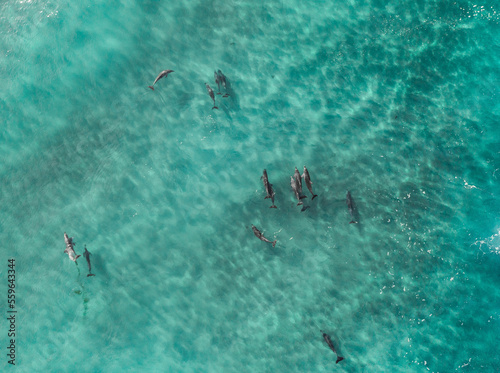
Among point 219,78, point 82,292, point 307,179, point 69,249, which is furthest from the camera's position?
point 82,292

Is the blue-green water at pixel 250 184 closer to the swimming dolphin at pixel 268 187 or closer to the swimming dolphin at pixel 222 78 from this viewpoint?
the swimming dolphin at pixel 222 78

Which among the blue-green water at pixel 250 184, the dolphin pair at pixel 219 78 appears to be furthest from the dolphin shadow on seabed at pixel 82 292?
the dolphin pair at pixel 219 78

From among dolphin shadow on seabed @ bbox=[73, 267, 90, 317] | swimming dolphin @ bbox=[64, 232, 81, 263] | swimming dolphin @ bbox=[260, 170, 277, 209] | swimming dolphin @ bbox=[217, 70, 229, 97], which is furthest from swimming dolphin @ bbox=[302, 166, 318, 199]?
dolphin shadow on seabed @ bbox=[73, 267, 90, 317]

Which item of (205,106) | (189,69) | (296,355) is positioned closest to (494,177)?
(296,355)

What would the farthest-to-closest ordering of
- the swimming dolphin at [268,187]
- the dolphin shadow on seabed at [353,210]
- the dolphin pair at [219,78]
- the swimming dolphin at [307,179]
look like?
the dolphin pair at [219,78] → the dolphin shadow on seabed at [353,210] → the swimming dolphin at [268,187] → the swimming dolphin at [307,179]

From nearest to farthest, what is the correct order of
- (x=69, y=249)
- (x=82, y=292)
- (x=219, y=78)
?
(x=69, y=249) < (x=219, y=78) < (x=82, y=292)

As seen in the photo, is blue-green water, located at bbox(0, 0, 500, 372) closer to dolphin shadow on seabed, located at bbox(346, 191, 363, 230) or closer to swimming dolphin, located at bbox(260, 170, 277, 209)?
dolphin shadow on seabed, located at bbox(346, 191, 363, 230)

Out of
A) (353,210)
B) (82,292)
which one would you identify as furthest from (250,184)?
(82,292)

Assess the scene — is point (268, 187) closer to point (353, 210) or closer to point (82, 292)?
point (353, 210)
